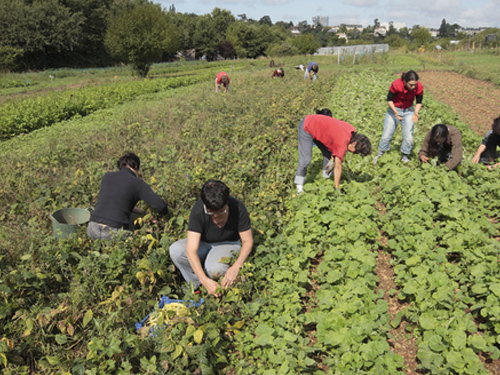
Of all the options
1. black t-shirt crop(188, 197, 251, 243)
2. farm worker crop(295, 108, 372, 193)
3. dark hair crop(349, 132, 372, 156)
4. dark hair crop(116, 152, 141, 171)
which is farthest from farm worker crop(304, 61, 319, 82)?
black t-shirt crop(188, 197, 251, 243)

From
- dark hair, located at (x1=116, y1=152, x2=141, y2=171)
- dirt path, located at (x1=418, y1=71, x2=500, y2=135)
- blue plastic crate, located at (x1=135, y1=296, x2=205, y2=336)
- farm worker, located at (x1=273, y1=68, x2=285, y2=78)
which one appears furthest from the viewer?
farm worker, located at (x1=273, y1=68, x2=285, y2=78)

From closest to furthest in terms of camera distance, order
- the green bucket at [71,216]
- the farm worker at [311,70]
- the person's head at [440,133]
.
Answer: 1. the green bucket at [71,216]
2. the person's head at [440,133]
3. the farm worker at [311,70]

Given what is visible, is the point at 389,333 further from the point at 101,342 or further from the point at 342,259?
the point at 101,342

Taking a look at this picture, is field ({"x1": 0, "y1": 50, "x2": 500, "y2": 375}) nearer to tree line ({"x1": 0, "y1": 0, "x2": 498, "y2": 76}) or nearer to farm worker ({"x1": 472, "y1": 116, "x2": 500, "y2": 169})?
farm worker ({"x1": 472, "y1": 116, "x2": 500, "y2": 169})

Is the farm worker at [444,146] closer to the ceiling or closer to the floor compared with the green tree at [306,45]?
closer to the floor

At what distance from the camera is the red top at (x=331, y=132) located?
4422 millimetres

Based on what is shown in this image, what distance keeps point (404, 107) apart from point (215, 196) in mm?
4336

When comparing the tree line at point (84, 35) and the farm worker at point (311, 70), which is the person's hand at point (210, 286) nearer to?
the farm worker at point (311, 70)

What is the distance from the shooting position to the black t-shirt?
329 cm

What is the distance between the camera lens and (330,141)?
183 inches

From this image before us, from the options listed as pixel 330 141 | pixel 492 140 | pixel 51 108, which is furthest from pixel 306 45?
pixel 330 141

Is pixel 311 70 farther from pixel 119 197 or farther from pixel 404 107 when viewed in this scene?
pixel 119 197

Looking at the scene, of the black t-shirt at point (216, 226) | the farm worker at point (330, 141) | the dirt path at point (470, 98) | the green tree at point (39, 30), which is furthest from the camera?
the green tree at point (39, 30)

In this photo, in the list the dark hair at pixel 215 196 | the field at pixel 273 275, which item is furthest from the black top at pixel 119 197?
the dark hair at pixel 215 196
